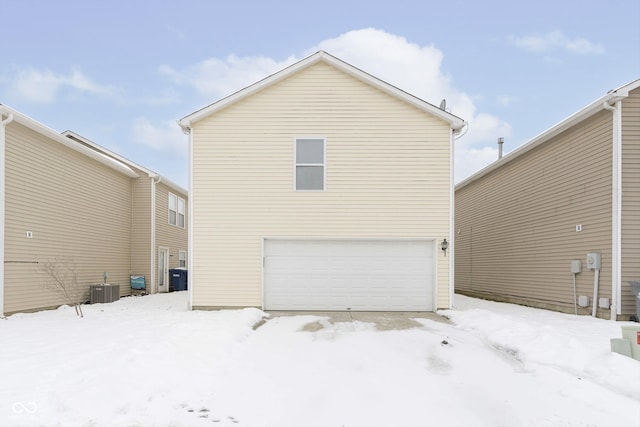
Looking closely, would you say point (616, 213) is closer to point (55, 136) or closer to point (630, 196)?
point (630, 196)

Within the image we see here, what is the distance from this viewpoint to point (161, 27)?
17.0m

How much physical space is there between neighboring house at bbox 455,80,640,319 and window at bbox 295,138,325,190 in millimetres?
6881

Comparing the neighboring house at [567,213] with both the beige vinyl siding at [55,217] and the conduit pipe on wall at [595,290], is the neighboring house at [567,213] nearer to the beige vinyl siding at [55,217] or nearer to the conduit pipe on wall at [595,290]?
the conduit pipe on wall at [595,290]

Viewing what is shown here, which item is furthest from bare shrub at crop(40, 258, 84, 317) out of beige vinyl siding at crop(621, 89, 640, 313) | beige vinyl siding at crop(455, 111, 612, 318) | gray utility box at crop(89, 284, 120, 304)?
beige vinyl siding at crop(621, 89, 640, 313)

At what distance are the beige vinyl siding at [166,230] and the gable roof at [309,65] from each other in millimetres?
7881

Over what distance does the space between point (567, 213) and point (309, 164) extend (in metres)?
7.52

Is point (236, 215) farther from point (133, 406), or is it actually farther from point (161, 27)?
point (161, 27)

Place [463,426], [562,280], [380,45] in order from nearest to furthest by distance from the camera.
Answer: [463,426], [562,280], [380,45]

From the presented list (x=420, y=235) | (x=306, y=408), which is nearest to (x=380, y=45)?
(x=420, y=235)

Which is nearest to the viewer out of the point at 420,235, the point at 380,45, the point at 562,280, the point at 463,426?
the point at 463,426

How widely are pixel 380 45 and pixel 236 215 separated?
52.8ft

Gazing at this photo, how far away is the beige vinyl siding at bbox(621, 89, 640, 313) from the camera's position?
8.96m

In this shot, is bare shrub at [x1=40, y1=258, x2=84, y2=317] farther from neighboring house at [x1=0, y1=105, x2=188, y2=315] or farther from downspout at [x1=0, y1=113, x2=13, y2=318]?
downspout at [x1=0, y1=113, x2=13, y2=318]

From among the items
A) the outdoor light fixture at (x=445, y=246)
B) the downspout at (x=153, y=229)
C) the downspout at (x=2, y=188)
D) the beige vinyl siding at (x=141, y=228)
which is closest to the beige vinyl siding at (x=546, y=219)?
the outdoor light fixture at (x=445, y=246)
